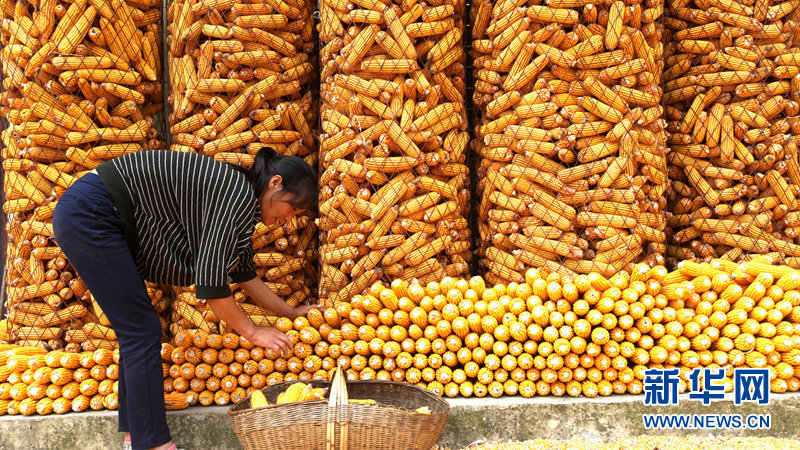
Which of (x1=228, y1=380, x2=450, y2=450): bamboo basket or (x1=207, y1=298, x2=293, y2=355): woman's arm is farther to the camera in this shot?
(x1=207, y1=298, x2=293, y2=355): woman's arm

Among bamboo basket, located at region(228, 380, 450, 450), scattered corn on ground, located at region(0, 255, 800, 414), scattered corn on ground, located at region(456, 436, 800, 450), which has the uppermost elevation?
scattered corn on ground, located at region(0, 255, 800, 414)

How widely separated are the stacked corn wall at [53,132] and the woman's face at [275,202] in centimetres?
127

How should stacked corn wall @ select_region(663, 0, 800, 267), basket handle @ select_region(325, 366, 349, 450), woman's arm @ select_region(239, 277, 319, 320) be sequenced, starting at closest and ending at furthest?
basket handle @ select_region(325, 366, 349, 450) → woman's arm @ select_region(239, 277, 319, 320) → stacked corn wall @ select_region(663, 0, 800, 267)

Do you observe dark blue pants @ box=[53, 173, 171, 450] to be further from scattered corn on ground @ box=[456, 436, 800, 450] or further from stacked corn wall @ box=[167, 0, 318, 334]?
scattered corn on ground @ box=[456, 436, 800, 450]

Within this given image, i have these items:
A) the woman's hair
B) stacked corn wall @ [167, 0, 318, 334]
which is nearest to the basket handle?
the woman's hair

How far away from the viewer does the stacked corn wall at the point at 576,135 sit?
317 cm

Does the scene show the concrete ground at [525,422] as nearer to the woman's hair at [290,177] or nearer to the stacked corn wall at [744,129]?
the stacked corn wall at [744,129]

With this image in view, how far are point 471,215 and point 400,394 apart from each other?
5.21ft

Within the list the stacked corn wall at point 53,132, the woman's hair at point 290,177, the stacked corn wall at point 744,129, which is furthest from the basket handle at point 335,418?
the stacked corn wall at point 744,129

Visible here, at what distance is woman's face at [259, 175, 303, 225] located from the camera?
8.29ft

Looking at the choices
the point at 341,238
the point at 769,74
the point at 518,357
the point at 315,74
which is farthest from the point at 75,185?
the point at 769,74

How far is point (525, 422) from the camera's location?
2.89 m

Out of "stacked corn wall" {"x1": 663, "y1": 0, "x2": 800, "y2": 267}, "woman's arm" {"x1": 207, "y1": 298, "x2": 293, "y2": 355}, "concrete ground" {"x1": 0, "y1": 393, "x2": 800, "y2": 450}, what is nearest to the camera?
"woman's arm" {"x1": 207, "y1": 298, "x2": 293, "y2": 355}

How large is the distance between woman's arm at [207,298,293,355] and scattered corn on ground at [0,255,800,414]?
25cm
